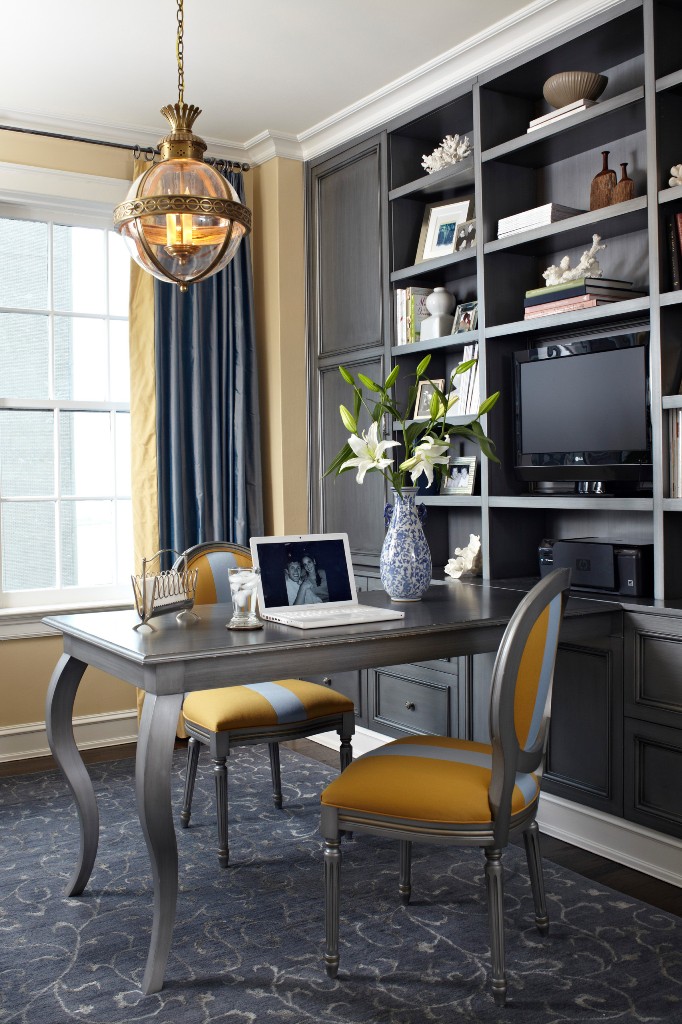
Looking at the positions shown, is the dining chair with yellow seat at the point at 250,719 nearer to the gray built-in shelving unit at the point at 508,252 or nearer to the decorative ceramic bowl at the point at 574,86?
the gray built-in shelving unit at the point at 508,252

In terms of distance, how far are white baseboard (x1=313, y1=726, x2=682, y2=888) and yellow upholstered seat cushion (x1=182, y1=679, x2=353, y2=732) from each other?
31 centimetres

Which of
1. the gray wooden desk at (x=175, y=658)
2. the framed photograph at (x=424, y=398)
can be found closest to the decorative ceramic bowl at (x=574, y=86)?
the framed photograph at (x=424, y=398)

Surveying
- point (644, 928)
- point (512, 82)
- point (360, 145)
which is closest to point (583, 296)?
point (512, 82)

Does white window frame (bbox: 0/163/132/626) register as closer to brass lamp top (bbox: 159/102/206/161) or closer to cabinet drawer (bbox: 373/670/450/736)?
cabinet drawer (bbox: 373/670/450/736)

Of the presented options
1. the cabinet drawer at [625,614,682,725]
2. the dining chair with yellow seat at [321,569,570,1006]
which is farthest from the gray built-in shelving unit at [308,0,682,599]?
the dining chair with yellow seat at [321,569,570,1006]

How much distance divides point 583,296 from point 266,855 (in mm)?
2105

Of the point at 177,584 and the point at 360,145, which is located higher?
the point at 360,145

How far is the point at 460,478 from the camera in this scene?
12.4 ft

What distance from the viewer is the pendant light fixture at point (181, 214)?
2260 mm

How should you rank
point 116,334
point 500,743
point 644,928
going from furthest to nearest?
point 116,334 < point 644,928 < point 500,743

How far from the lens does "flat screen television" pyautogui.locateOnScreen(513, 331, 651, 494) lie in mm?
2994

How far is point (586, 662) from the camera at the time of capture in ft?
9.73

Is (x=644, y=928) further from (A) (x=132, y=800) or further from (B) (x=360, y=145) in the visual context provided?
(B) (x=360, y=145)

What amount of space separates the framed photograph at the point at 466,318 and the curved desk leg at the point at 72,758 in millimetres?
1985
